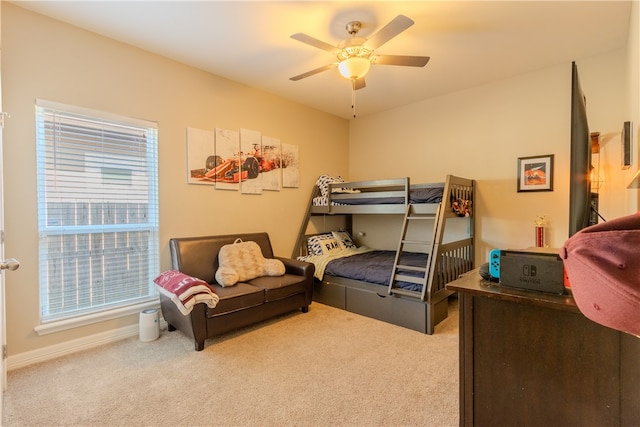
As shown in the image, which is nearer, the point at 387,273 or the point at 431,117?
the point at 387,273

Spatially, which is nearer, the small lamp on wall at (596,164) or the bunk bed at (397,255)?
the small lamp on wall at (596,164)

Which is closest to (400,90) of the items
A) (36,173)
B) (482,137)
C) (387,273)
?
(482,137)

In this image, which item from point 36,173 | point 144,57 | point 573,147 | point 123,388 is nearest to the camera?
point 573,147

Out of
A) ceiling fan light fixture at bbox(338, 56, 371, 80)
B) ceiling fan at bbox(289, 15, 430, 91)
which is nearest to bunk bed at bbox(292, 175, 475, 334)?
ceiling fan at bbox(289, 15, 430, 91)

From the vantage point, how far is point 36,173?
240 centimetres

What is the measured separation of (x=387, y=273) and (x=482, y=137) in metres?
2.14

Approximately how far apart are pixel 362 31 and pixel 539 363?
102 inches

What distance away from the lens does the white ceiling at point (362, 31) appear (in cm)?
230

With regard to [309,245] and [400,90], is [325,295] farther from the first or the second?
[400,90]

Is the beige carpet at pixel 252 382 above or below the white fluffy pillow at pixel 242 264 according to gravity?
A: below

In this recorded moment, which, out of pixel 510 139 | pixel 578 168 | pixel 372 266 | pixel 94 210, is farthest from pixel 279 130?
pixel 578 168

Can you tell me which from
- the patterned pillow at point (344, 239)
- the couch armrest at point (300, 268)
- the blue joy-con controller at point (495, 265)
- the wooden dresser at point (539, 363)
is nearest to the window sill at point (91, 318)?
the couch armrest at point (300, 268)

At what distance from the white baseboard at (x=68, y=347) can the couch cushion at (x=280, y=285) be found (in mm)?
1211

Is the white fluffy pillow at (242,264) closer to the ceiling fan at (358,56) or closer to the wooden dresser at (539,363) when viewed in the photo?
the ceiling fan at (358,56)
